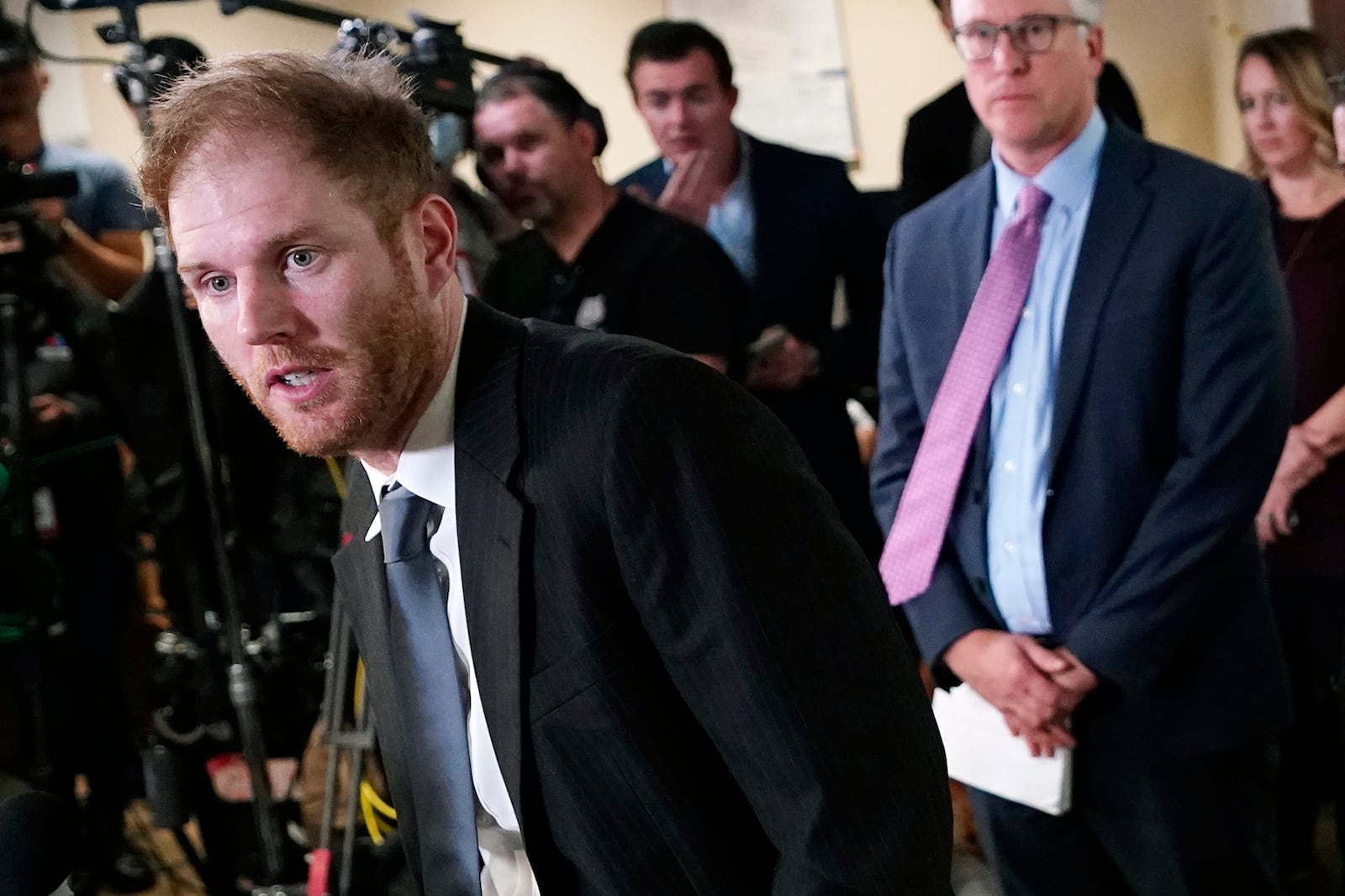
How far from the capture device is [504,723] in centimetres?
109

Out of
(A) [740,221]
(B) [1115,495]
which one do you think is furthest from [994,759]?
(A) [740,221]

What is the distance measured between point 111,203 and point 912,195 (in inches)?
75.6

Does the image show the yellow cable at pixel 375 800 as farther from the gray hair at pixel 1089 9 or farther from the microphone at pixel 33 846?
the gray hair at pixel 1089 9

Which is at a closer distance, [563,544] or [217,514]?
[563,544]

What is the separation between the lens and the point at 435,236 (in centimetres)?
117

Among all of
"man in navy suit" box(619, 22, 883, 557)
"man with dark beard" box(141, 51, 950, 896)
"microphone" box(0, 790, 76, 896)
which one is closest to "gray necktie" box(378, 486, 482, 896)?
"man with dark beard" box(141, 51, 950, 896)

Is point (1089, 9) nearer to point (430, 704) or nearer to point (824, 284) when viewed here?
point (824, 284)

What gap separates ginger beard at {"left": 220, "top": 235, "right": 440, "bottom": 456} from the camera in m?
1.09

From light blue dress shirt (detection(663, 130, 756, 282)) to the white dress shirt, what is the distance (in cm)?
166

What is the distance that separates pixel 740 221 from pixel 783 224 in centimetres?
9

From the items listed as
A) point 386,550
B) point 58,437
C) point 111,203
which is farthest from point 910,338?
point 111,203

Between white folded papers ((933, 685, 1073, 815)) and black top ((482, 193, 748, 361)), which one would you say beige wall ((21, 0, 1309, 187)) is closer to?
black top ((482, 193, 748, 361))

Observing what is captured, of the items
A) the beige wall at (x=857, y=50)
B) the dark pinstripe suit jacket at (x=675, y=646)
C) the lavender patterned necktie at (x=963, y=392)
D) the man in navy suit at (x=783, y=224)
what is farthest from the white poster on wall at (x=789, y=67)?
the dark pinstripe suit jacket at (x=675, y=646)

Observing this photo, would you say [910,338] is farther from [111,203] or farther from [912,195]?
[111,203]
